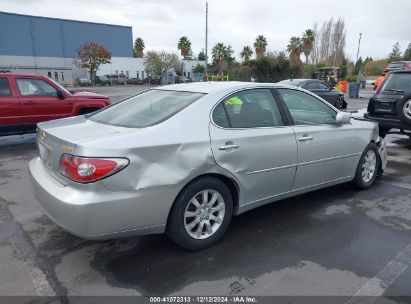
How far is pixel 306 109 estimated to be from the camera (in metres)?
4.41

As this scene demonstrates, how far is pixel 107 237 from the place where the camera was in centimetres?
287

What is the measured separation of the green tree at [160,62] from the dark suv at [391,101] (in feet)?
170

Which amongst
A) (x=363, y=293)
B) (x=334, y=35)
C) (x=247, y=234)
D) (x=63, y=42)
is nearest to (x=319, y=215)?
(x=247, y=234)

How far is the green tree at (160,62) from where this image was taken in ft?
189

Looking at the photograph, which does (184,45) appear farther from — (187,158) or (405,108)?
(187,158)

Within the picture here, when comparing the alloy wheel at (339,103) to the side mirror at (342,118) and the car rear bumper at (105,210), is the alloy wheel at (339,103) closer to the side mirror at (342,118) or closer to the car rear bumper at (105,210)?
the side mirror at (342,118)

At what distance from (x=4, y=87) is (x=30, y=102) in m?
0.61

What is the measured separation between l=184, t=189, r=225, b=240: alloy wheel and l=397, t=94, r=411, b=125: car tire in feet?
17.4

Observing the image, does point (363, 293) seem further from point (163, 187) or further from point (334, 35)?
point (334, 35)

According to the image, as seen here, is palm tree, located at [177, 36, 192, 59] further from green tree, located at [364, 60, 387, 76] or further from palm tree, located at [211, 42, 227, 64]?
green tree, located at [364, 60, 387, 76]

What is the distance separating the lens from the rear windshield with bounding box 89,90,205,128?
3.38 m

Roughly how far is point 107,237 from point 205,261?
90 cm

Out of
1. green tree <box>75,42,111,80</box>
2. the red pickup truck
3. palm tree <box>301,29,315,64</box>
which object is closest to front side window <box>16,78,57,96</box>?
the red pickup truck

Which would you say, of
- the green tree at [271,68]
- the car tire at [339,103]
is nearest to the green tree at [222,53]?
the green tree at [271,68]
